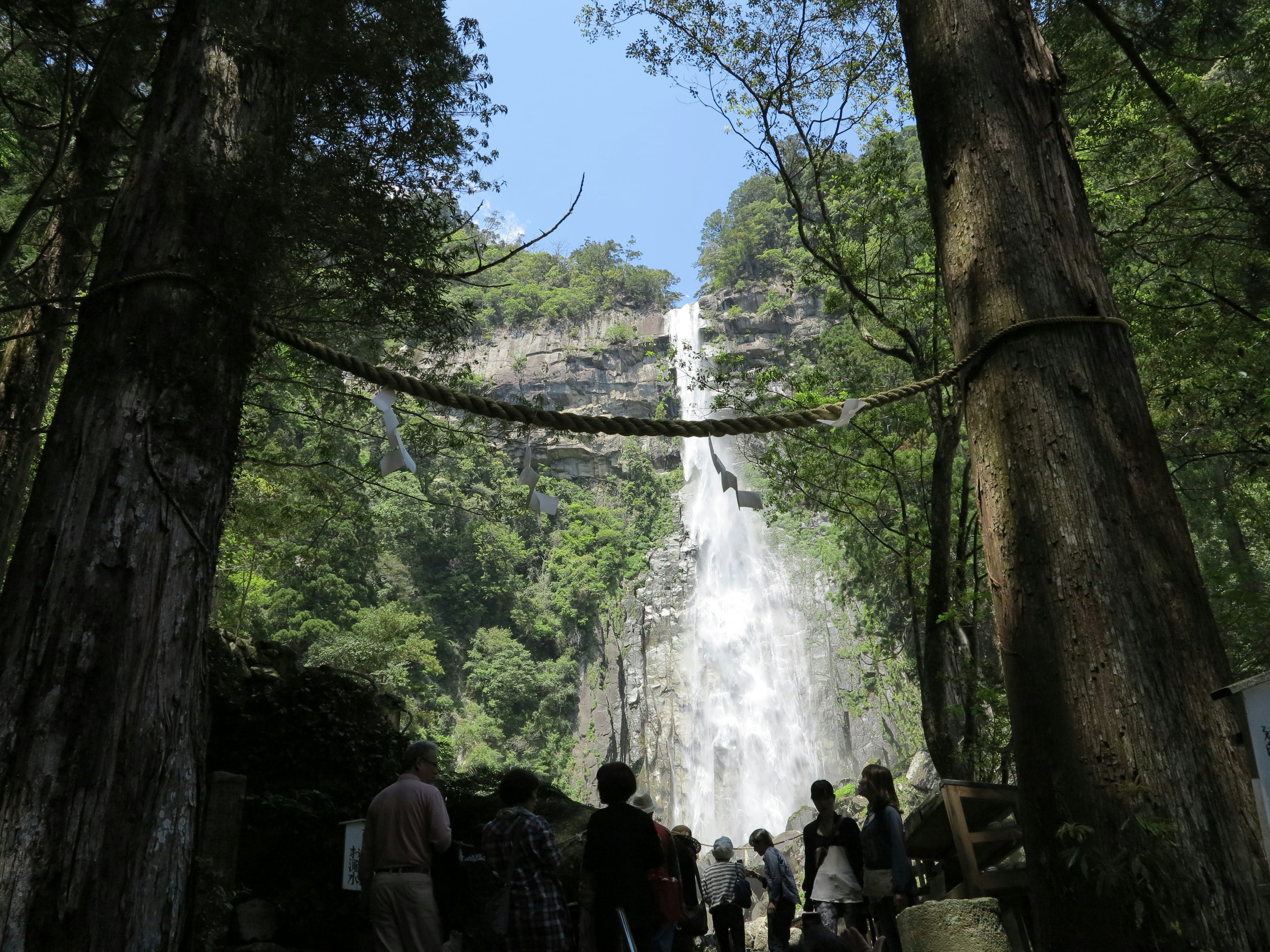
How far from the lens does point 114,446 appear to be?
2209 mm

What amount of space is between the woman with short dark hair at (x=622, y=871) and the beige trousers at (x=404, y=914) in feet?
2.03

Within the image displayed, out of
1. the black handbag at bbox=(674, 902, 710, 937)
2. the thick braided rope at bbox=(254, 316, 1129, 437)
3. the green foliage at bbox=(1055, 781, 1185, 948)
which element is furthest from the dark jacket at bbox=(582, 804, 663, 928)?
the green foliage at bbox=(1055, 781, 1185, 948)

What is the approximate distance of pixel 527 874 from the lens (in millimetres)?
3068

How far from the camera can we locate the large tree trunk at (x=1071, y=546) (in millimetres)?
1664

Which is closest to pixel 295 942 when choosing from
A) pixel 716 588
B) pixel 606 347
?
pixel 716 588

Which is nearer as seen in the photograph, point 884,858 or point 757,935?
point 884,858

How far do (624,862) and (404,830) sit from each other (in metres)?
0.84

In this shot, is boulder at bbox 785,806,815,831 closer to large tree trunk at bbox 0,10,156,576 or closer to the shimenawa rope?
large tree trunk at bbox 0,10,156,576

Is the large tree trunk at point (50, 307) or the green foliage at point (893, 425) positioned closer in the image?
the large tree trunk at point (50, 307)

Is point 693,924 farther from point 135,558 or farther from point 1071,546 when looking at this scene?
point 135,558

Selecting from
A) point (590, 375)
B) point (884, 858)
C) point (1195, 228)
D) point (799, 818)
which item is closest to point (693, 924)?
point (884, 858)

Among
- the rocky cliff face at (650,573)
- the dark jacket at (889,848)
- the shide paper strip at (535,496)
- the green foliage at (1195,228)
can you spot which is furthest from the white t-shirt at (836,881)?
the rocky cliff face at (650,573)

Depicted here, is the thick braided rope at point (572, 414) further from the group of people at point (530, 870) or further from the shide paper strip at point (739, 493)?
the group of people at point (530, 870)

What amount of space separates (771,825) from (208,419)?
2136cm
